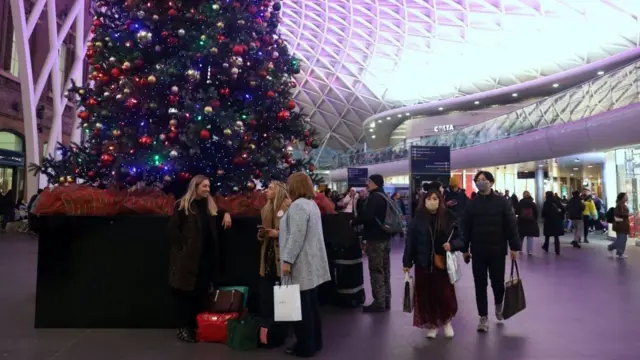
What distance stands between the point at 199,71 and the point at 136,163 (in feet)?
5.09

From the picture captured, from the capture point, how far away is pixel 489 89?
4425 centimetres

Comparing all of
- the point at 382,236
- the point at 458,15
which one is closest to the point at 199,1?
the point at 382,236

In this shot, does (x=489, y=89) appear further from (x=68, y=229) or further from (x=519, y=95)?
(x=68, y=229)

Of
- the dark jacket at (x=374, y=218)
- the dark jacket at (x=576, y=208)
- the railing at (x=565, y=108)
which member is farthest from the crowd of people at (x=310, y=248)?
the railing at (x=565, y=108)

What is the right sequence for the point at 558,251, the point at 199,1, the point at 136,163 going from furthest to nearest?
the point at 558,251
the point at 199,1
the point at 136,163

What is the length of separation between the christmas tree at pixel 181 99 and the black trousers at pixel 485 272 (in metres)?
3.11

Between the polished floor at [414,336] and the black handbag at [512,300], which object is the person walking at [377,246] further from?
the black handbag at [512,300]

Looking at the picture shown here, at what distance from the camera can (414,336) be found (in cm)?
527

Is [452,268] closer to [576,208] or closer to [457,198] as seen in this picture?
[457,198]

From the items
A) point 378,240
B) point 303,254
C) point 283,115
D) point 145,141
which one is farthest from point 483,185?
point 145,141

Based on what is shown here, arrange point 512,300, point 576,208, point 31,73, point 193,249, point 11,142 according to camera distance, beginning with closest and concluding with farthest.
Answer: point 193,249 < point 512,300 < point 576,208 < point 31,73 < point 11,142

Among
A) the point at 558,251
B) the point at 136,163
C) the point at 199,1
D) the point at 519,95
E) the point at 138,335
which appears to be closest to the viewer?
the point at 138,335

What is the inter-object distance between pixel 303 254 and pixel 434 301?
181 cm

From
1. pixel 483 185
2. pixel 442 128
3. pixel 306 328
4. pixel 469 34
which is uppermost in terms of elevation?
pixel 469 34
